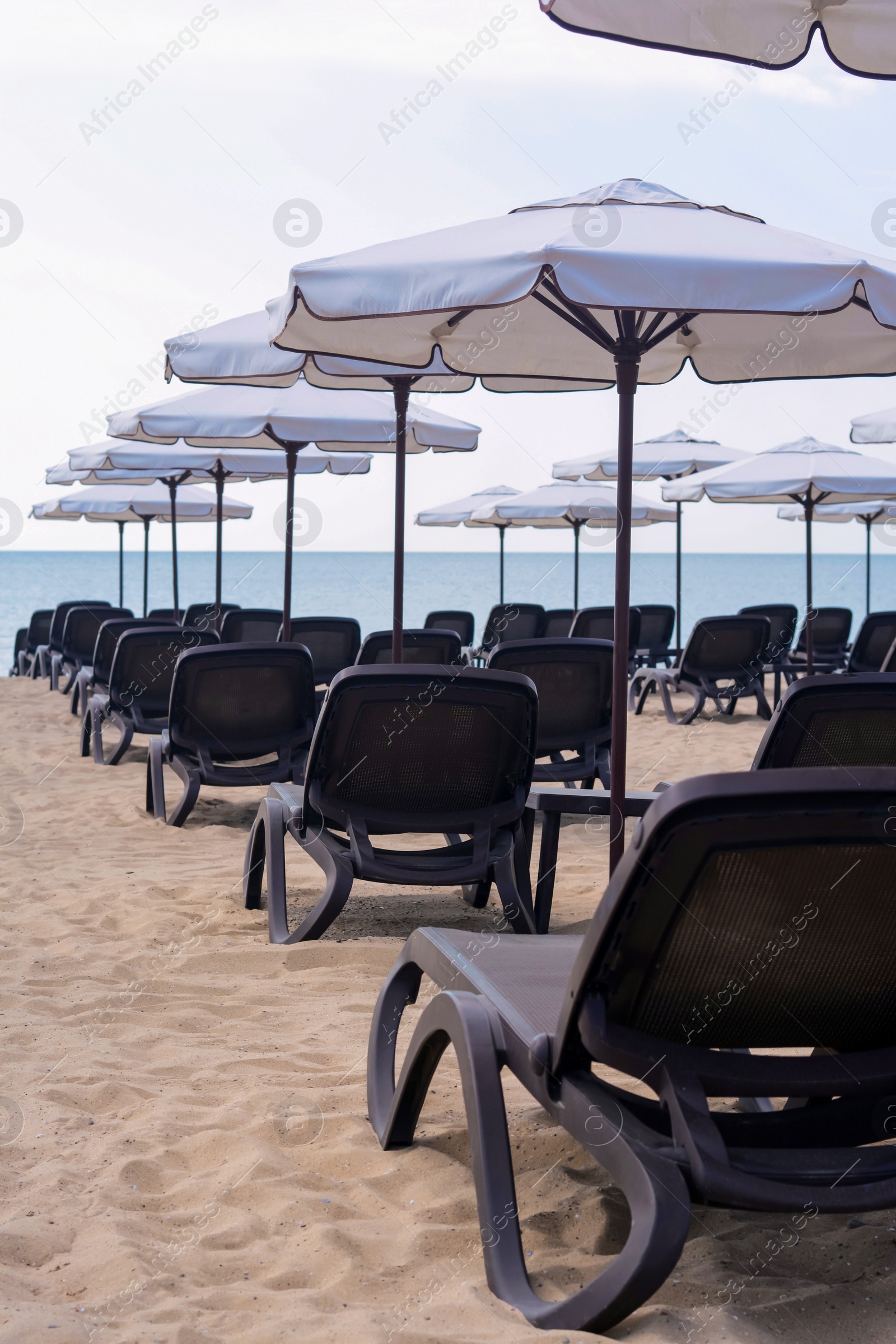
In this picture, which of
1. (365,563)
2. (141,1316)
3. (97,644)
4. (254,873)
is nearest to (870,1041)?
(141,1316)

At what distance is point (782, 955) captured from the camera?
61.4 inches

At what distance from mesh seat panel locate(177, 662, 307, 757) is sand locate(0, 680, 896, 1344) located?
145cm

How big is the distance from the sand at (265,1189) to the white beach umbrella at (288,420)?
3.16 m

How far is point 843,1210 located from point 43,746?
765cm

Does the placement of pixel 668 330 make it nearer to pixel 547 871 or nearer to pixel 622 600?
pixel 622 600

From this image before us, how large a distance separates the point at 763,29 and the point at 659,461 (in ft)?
26.7

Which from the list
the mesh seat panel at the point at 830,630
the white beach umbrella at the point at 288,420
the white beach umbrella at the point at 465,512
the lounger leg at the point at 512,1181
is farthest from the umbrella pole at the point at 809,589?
the lounger leg at the point at 512,1181

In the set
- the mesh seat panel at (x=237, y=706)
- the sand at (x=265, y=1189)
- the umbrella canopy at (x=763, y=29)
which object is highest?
the umbrella canopy at (x=763, y=29)

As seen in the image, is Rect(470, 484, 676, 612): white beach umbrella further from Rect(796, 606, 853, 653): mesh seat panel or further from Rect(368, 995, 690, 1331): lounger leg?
Rect(368, 995, 690, 1331): lounger leg

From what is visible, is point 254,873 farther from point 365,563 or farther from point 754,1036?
point 365,563

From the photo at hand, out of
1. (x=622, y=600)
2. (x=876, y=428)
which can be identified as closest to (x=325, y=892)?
(x=622, y=600)

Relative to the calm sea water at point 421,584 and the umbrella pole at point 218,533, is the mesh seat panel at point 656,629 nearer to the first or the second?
the umbrella pole at point 218,533

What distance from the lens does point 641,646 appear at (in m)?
12.9

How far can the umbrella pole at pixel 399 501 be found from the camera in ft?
15.7
